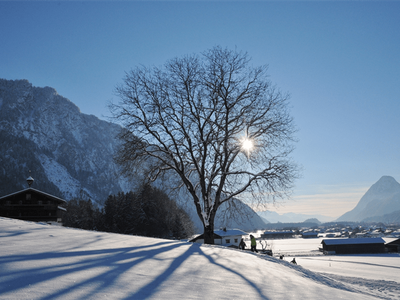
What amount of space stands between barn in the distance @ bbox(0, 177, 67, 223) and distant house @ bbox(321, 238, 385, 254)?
65791 mm

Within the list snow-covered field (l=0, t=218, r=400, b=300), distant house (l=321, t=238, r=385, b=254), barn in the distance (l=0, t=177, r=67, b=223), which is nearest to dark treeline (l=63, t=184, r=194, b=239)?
barn in the distance (l=0, t=177, r=67, b=223)

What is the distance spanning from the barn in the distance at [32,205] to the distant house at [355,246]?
216 feet

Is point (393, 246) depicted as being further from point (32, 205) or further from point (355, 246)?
point (32, 205)

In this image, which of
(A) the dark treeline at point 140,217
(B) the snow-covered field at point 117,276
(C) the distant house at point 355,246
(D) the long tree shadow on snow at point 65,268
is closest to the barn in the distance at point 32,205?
(A) the dark treeline at point 140,217

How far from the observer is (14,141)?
18162cm

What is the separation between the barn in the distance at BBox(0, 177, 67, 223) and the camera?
108 ft

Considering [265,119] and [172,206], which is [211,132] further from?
[172,206]

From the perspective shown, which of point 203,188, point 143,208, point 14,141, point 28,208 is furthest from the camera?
point 14,141

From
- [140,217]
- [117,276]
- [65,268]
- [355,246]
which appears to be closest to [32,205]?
[140,217]

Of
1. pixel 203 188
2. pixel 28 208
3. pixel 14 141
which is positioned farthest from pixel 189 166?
pixel 14 141

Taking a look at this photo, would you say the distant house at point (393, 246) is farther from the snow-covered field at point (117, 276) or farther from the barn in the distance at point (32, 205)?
the snow-covered field at point (117, 276)

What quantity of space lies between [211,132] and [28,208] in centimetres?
2876

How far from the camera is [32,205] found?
3366 cm

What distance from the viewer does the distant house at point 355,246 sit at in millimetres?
70312
